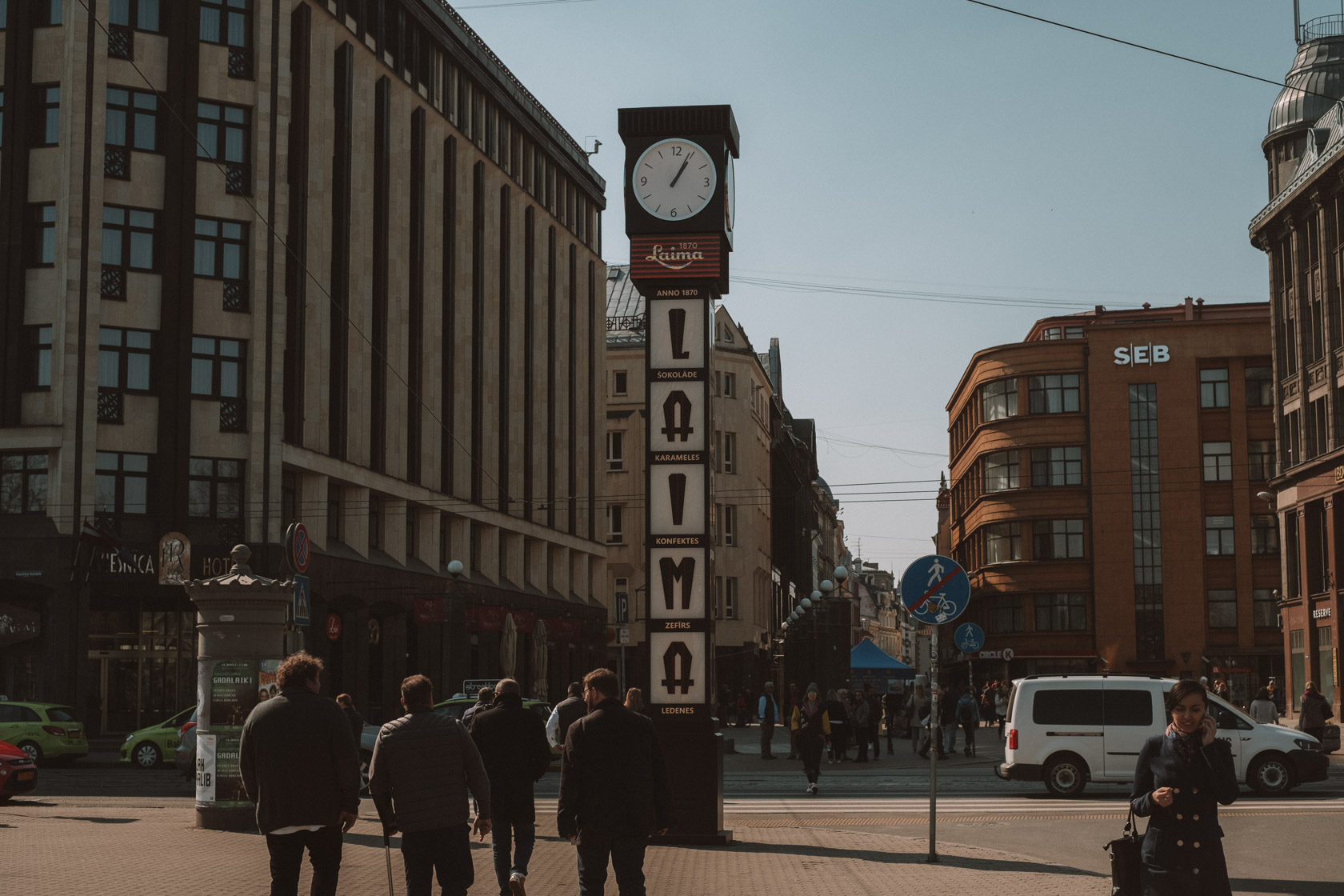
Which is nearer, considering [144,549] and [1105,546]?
[144,549]

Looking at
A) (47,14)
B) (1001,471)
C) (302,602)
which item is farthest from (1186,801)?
(1001,471)

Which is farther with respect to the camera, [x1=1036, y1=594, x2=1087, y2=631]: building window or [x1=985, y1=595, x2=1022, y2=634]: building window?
[x1=985, y1=595, x2=1022, y2=634]: building window

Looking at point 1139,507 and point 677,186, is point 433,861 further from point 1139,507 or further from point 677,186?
point 1139,507

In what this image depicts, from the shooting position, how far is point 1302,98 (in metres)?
73.0

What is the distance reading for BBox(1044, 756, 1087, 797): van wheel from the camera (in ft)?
76.7

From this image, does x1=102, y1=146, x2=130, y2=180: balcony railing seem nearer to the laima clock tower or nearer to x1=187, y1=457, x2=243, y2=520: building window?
x1=187, y1=457, x2=243, y2=520: building window

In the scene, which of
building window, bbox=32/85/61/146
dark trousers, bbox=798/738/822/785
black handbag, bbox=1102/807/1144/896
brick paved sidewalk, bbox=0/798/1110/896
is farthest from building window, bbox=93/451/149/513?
black handbag, bbox=1102/807/1144/896

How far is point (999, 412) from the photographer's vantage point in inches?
3098

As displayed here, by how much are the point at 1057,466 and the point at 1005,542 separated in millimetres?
4571

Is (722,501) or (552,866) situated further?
(722,501)

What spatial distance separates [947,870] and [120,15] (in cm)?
3451

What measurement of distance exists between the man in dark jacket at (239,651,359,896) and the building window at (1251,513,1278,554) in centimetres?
7135

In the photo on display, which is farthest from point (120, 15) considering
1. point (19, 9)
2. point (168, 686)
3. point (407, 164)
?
point (168, 686)

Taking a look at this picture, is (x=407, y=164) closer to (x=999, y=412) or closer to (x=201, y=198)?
(x=201, y=198)
